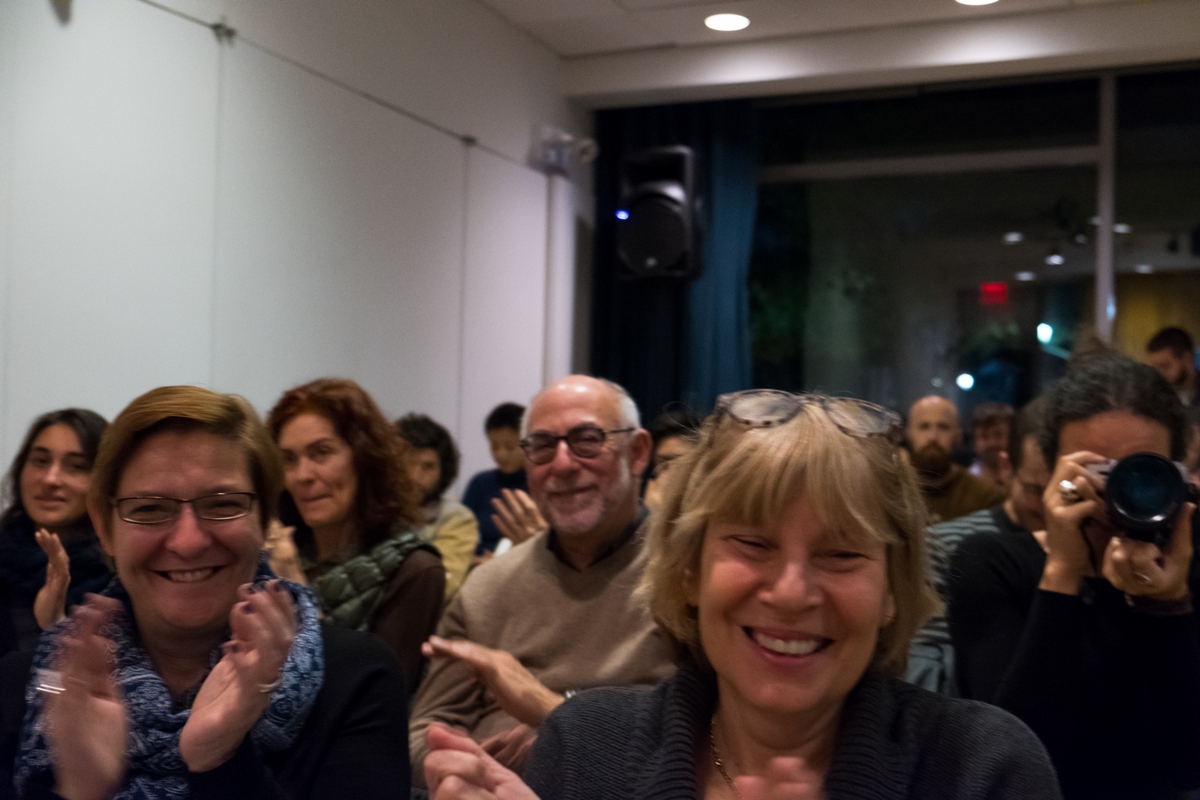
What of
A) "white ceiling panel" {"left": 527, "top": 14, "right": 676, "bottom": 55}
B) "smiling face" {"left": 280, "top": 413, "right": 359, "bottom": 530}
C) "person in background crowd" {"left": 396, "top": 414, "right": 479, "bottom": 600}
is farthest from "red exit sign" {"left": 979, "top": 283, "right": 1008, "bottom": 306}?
"smiling face" {"left": 280, "top": 413, "right": 359, "bottom": 530}

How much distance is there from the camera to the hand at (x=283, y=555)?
2311 millimetres

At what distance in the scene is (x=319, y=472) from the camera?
2.47 m

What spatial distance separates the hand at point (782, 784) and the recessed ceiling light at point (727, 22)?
4.28 metres

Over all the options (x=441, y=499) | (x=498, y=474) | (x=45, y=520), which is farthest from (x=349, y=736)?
(x=498, y=474)

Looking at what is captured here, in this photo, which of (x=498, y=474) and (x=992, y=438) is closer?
(x=992, y=438)

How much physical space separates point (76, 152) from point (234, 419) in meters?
1.84

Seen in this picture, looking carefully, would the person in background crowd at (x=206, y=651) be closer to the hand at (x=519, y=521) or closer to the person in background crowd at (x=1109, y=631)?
the person in background crowd at (x=1109, y=631)

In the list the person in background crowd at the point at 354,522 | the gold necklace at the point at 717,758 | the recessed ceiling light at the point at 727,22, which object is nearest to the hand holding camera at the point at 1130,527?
the gold necklace at the point at 717,758

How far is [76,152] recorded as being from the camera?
304cm

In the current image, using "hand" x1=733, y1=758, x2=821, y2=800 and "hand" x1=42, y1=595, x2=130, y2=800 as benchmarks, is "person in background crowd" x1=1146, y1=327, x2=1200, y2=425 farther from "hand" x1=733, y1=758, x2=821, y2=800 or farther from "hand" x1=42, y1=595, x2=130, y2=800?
"hand" x1=42, y1=595, x2=130, y2=800

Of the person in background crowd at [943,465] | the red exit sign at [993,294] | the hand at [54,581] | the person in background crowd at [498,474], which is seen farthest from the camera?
the red exit sign at [993,294]

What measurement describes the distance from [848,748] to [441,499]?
9.19ft

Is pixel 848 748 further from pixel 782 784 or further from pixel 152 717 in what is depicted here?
pixel 152 717

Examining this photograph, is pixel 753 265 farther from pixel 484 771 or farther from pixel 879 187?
pixel 484 771
